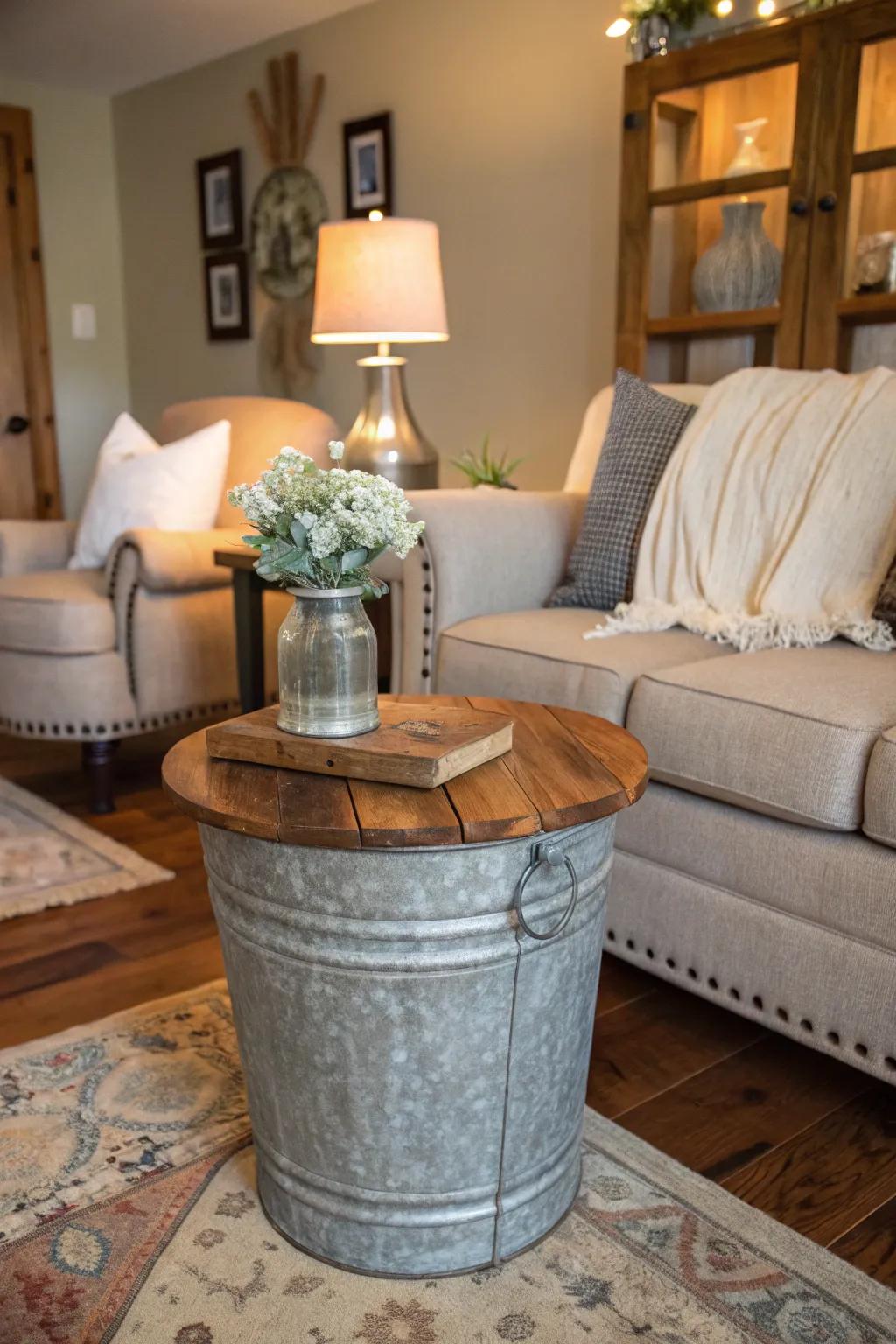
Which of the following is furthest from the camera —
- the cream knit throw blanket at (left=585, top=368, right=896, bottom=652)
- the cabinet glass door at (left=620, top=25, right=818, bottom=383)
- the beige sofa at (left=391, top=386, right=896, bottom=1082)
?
the cabinet glass door at (left=620, top=25, right=818, bottom=383)

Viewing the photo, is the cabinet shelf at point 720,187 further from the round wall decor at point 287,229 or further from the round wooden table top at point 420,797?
the round wooden table top at point 420,797

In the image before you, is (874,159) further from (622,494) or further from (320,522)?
(320,522)

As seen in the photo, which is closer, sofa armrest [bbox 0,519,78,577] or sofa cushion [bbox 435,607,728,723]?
sofa cushion [bbox 435,607,728,723]

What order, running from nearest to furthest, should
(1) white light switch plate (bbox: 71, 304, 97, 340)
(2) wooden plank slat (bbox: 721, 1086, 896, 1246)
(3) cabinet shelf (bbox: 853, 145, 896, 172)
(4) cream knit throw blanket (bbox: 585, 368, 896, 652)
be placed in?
Answer: (2) wooden plank slat (bbox: 721, 1086, 896, 1246), (4) cream knit throw blanket (bbox: 585, 368, 896, 652), (3) cabinet shelf (bbox: 853, 145, 896, 172), (1) white light switch plate (bbox: 71, 304, 97, 340)

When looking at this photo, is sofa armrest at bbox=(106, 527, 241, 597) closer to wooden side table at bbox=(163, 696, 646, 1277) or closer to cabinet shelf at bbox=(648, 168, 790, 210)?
cabinet shelf at bbox=(648, 168, 790, 210)

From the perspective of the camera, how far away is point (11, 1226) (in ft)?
4.16

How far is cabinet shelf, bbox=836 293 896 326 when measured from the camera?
7.49 feet

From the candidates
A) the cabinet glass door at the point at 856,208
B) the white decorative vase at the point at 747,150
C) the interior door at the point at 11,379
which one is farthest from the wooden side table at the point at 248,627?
the interior door at the point at 11,379

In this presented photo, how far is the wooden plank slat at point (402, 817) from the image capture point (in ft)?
3.33

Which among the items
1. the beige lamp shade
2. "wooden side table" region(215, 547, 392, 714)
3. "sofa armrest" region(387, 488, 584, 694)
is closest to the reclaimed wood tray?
"sofa armrest" region(387, 488, 584, 694)

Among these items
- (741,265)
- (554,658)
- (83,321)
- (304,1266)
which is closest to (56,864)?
(554,658)

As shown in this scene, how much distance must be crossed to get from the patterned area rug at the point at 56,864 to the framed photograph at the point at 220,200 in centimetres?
252

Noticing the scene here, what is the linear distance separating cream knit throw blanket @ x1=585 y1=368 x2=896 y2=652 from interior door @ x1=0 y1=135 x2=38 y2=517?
11.3 ft

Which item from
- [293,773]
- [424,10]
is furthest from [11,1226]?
[424,10]
